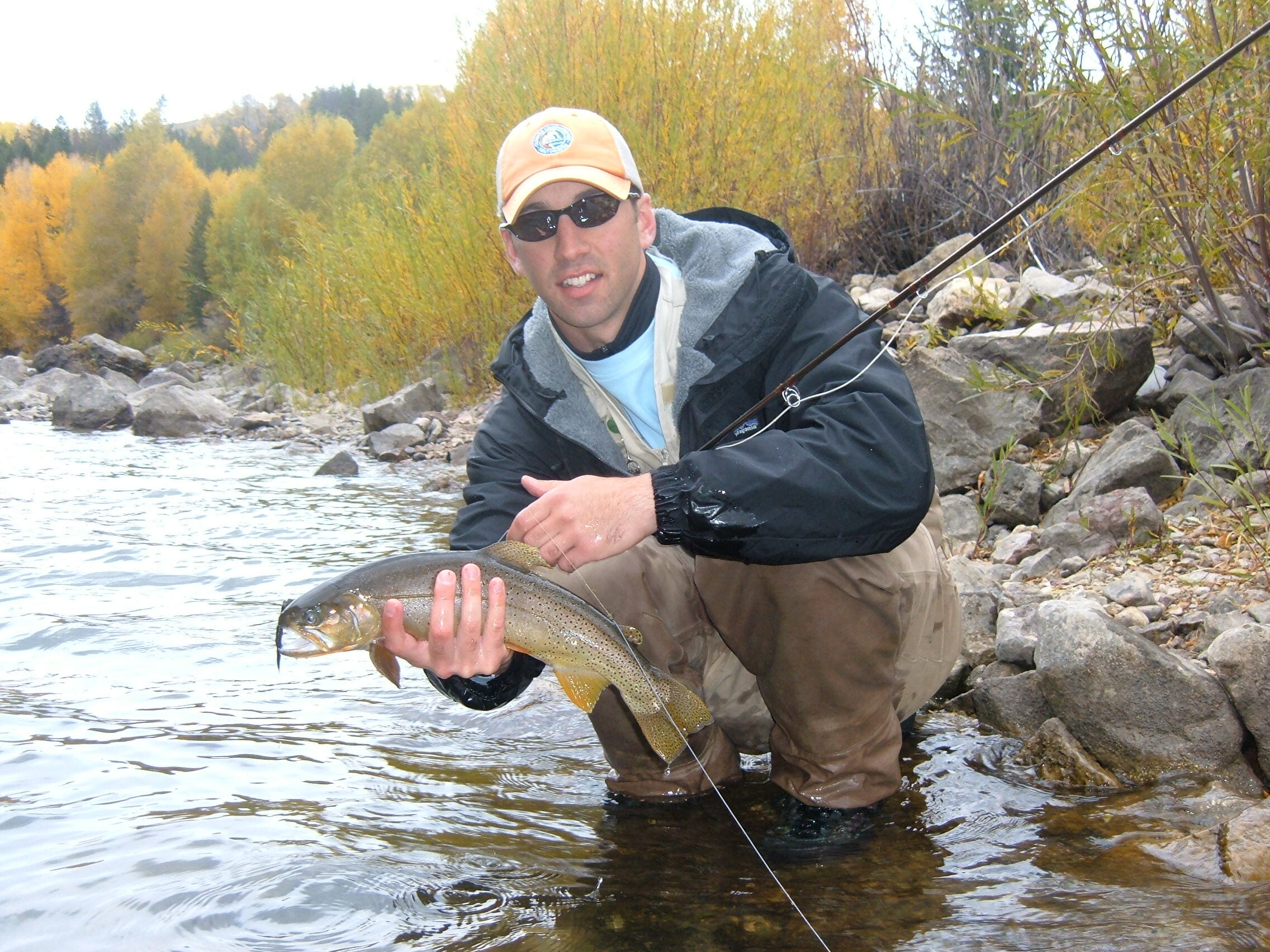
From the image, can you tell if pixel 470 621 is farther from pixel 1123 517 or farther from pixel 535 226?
pixel 1123 517

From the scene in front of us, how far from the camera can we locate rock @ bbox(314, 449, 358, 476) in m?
11.3

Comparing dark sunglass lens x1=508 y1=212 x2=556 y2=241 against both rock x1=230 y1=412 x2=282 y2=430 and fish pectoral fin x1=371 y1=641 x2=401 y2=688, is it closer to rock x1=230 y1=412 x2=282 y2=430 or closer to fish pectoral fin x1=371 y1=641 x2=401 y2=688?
fish pectoral fin x1=371 y1=641 x2=401 y2=688

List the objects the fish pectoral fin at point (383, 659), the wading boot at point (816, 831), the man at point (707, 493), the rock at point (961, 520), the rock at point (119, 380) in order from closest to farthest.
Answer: the man at point (707, 493) < the fish pectoral fin at point (383, 659) < the wading boot at point (816, 831) < the rock at point (961, 520) < the rock at point (119, 380)

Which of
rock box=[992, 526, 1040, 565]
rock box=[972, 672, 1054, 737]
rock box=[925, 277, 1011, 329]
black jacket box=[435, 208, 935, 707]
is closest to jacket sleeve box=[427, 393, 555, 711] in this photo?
black jacket box=[435, 208, 935, 707]

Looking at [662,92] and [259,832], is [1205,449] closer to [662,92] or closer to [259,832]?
[259,832]

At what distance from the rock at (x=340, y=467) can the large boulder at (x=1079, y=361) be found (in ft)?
22.5

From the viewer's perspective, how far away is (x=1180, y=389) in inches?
214

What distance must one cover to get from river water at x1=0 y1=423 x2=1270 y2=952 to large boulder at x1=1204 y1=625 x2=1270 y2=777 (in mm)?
238

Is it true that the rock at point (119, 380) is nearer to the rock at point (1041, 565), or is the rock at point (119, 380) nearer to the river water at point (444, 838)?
the river water at point (444, 838)

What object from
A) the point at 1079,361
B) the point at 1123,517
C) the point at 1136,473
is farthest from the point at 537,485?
the point at 1079,361

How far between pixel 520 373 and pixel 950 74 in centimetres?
876

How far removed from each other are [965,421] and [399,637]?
400 cm

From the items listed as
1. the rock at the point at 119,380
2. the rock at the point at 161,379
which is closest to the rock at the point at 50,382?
the rock at the point at 119,380

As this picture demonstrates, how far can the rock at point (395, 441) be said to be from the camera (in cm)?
1240
